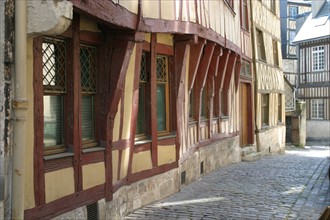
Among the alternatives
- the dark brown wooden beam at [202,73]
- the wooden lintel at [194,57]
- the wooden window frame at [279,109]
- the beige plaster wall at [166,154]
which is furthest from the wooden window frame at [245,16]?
the beige plaster wall at [166,154]

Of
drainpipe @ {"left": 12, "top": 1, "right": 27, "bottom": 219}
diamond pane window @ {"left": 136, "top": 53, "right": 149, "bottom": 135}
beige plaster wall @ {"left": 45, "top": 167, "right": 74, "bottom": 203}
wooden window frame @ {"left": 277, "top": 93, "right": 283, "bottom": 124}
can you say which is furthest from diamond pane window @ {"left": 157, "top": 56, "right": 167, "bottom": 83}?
wooden window frame @ {"left": 277, "top": 93, "right": 283, "bottom": 124}

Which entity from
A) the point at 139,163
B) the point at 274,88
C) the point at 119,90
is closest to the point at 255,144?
the point at 274,88

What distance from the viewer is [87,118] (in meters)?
5.71

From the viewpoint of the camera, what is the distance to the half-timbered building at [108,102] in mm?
4230

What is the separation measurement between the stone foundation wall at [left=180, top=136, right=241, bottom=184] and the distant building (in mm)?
15476

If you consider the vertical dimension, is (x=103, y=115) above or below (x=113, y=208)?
above

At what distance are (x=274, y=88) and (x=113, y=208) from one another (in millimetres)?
15539

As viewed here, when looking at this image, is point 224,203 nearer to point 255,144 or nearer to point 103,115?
point 103,115

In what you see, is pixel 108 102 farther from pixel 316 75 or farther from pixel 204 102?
pixel 316 75

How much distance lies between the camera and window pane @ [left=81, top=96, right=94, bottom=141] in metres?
5.60

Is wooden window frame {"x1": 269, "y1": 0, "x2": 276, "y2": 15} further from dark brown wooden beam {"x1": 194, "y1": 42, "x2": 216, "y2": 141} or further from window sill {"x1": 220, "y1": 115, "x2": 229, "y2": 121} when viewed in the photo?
dark brown wooden beam {"x1": 194, "y1": 42, "x2": 216, "y2": 141}

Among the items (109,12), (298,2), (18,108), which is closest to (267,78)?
(109,12)

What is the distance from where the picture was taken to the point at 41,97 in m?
4.46

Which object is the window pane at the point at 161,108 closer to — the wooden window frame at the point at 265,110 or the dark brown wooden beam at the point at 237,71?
the dark brown wooden beam at the point at 237,71
